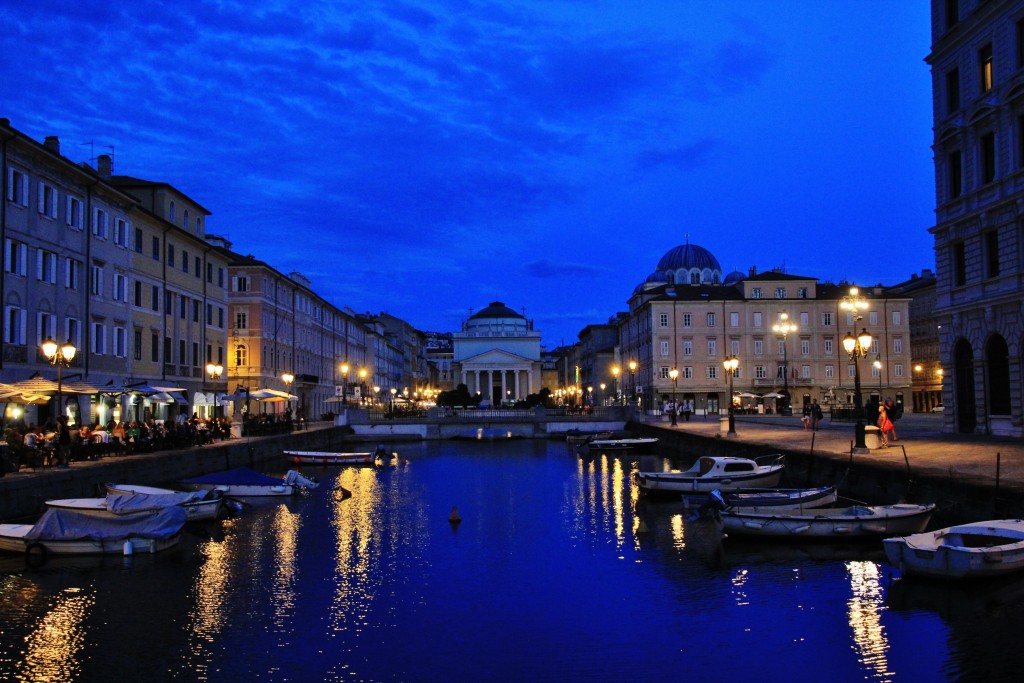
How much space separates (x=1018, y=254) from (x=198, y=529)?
1267 inches

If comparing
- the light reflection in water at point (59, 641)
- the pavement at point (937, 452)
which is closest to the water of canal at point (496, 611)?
the light reflection in water at point (59, 641)

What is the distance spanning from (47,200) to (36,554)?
77.5 feet

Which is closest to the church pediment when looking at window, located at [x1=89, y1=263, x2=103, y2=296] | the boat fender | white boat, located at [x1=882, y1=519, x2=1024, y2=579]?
window, located at [x1=89, y1=263, x2=103, y2=296]

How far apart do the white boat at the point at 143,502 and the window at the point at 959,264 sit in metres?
32.8

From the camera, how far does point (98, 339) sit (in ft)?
149

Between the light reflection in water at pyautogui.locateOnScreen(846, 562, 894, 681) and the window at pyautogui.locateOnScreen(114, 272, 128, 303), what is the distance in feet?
136

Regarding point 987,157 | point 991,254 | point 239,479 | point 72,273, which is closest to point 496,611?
point 239,479

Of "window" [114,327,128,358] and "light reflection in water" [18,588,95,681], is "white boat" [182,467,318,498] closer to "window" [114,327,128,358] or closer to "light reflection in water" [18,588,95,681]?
"window" [114,327,128,358]

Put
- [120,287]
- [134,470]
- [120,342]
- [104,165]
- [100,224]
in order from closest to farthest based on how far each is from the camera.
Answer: [134,470] → [100,224] → [120,342] → [120,287] → [104,165]

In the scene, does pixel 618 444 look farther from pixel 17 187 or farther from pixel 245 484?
pixel 17 187

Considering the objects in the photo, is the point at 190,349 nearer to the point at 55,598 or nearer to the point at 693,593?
the point at 55,598

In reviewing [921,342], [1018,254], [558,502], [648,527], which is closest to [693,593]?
[648,527]

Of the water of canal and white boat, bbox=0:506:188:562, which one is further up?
white boat, bbox=0:506:188:562

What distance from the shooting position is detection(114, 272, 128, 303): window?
47.9 metres
